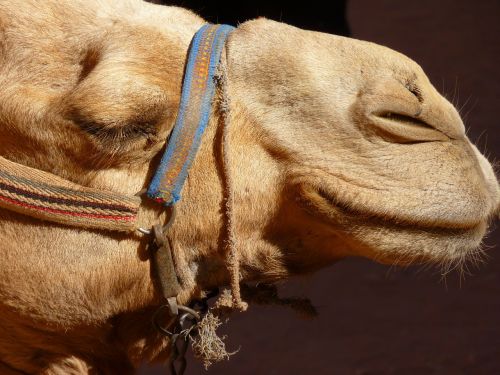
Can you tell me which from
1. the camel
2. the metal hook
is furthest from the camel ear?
the metal hook

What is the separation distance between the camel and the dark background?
1.77 metres

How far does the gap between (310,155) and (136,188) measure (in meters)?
0.35

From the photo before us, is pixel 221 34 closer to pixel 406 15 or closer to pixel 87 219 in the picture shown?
pixel 87 219

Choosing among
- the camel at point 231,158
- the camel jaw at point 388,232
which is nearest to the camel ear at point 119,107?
the camel at point 231,158

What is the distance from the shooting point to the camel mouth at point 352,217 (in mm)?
1379

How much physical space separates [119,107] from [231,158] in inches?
9.4

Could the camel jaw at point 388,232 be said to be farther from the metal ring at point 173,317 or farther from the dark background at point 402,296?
the dark background at point 402,296

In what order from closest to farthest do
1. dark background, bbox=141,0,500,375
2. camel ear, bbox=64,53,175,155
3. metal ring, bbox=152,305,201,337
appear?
camel ear, bbox=64,53,175,155
metal ring, bbox=152,305,201,337
dark background, bbox=141,0,500,375

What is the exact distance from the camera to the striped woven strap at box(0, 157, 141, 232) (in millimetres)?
1426

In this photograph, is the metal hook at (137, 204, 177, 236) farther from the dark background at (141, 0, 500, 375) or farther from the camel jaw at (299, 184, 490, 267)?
the dark background at (141, 0, 500, 375)

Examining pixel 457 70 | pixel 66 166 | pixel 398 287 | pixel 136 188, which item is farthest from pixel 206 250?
pixel 457 70

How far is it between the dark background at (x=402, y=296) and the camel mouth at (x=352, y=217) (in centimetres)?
197

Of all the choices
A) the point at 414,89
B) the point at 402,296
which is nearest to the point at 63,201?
the point at 414,89

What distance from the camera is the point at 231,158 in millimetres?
1441
